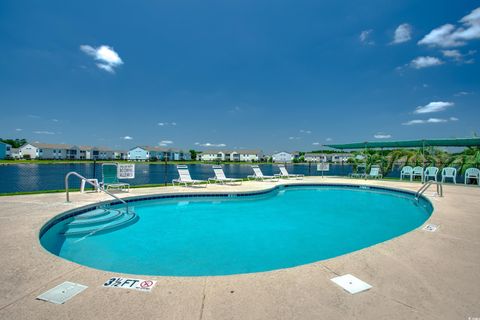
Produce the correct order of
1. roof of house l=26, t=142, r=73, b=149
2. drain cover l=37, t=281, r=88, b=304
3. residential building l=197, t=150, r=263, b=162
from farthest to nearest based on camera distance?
residential building l=197, t=150, r=263, b=162 < roof of house l=26, t=142, r=73, b=149 < drain cover l=37, t=281, r=88, b=304

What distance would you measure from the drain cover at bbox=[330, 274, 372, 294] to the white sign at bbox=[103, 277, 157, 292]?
67.6 inches

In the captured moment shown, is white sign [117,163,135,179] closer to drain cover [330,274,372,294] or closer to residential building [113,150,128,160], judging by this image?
drain cover [330,274,372,294]

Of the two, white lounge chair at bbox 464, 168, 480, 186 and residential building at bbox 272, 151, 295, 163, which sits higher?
residential building at bbox 272, 151, 295, 163

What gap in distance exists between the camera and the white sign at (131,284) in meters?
2.16

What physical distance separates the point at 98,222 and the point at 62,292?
4.05 meters

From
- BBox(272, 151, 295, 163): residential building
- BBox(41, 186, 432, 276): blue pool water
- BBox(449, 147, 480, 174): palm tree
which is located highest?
BBox(272, 151, 295, 163): residential building

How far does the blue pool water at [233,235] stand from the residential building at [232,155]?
83762 mm

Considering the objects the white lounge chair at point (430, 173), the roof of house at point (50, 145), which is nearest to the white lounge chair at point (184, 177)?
the white lounge chair at point (430, 173)

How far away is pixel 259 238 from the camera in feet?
17.5

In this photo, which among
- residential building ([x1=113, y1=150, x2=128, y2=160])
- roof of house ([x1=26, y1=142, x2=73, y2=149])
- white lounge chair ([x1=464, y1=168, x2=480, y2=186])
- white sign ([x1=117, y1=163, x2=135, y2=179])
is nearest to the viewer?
white sign ([x1=117, y1=163, x2=135, y2=179])

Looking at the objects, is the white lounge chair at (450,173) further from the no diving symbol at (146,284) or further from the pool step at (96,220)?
the no diving symbol at (146,284)

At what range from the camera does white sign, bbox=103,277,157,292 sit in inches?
84.9

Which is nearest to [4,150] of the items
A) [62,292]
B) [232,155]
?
[232,155]

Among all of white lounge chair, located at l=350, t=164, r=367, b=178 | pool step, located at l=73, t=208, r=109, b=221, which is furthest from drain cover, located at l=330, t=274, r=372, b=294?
white lounge chair, located at l=350, t=164, r=367, b=178
